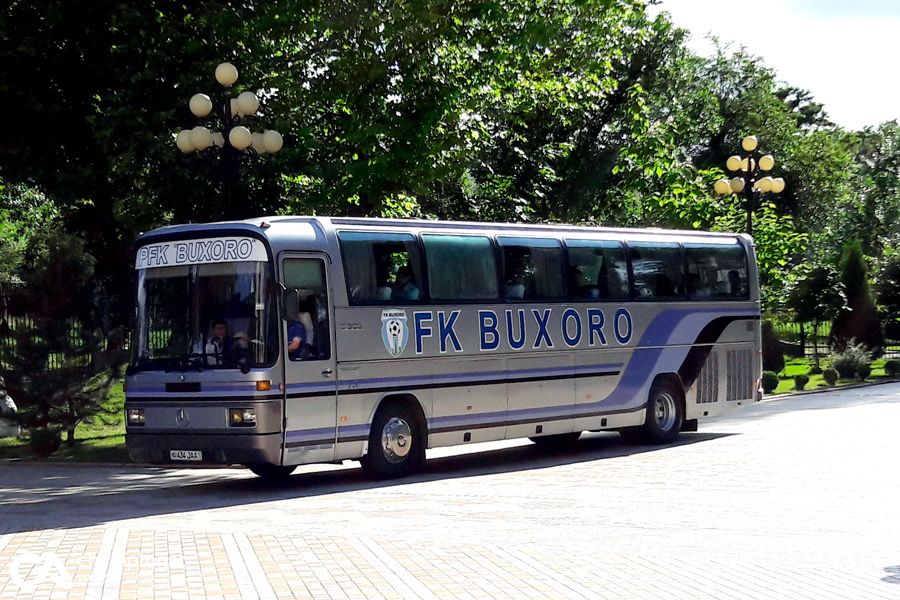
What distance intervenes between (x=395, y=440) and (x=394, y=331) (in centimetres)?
140

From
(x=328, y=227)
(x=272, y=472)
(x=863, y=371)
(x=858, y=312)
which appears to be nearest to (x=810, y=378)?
(x=863, y=371)

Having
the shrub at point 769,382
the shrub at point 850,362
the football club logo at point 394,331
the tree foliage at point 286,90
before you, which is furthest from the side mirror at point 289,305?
the shrub at point 850,362

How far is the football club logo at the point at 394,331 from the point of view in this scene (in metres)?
17.8

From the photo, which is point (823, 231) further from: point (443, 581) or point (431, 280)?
point (443, 581)

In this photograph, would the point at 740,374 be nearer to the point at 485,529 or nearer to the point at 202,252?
the point at 202,252

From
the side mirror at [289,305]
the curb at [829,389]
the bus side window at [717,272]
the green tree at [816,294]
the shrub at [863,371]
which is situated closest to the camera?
the side mirror at [289,305]

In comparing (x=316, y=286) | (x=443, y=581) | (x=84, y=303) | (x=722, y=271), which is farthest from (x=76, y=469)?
(x=443, y=581)

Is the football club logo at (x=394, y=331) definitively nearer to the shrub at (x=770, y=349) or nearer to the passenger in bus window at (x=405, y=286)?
the passenger in bus window at (x=405, y=286)

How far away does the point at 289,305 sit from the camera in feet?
53.3

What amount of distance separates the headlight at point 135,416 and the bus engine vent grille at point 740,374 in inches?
440

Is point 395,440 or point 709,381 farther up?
point 709,381

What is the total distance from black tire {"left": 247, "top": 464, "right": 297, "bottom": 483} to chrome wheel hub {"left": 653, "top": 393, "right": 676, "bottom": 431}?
22.2ft

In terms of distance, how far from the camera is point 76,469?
842 inches

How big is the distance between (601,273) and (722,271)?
3479 mm
